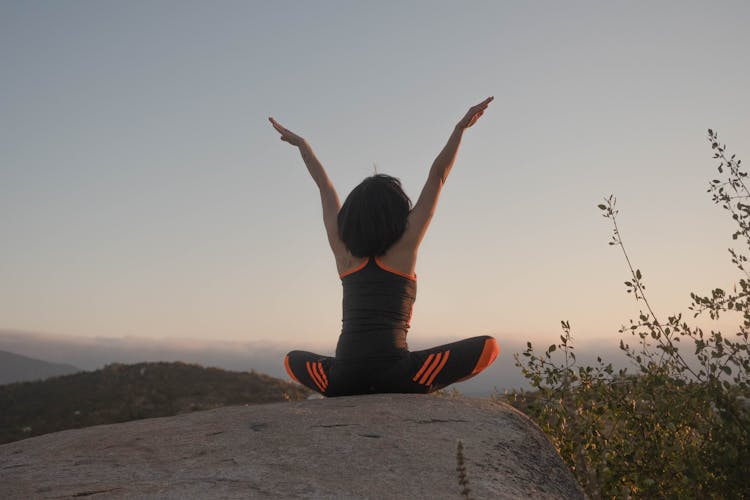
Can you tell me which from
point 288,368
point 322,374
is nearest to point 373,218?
point 322,374

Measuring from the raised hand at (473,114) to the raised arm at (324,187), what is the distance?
1647mm

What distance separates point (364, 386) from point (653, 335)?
2.68 metres

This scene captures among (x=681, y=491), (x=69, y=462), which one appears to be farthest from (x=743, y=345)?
(x=69, y=462)

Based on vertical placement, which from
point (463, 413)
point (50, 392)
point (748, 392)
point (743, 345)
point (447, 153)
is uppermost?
point (447, 153)

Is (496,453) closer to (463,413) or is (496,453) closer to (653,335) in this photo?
(463,413)

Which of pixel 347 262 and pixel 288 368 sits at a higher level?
pixel 347 262

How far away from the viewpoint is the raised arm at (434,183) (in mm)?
5441

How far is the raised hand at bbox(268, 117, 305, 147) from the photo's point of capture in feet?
23.7

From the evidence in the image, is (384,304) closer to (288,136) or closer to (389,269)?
(389,269)

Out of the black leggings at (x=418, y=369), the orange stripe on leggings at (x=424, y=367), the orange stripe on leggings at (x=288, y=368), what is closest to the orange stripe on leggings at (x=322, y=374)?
the black leggings at (x=418, y=369)

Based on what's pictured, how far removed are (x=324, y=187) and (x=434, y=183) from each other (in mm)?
1500

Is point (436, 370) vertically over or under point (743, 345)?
under

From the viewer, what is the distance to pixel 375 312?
16.9 feet

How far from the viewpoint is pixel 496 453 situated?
3.80m
